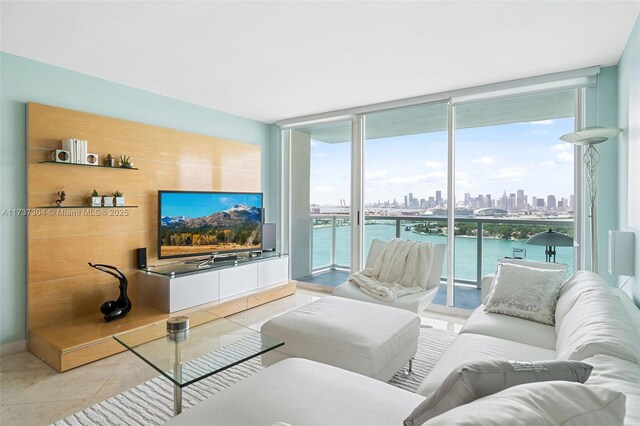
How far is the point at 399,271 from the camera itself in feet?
11.7

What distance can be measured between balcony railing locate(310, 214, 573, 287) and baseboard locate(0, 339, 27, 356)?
362cm

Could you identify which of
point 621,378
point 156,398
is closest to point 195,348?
point 156,398

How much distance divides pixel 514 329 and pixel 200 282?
2.98 meters

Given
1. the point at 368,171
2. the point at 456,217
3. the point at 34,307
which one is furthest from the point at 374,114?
the point at 34,307

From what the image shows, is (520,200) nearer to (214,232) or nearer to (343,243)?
(343,243)

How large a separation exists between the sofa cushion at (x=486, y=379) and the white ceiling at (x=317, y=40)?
7.07 ft

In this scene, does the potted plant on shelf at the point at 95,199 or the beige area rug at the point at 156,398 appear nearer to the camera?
the beige area rug at the point at 156,398

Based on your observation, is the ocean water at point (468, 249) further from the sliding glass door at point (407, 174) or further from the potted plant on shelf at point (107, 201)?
the potted plant on shelf at point (107, 201)

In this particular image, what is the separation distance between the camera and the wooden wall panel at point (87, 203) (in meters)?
3.05

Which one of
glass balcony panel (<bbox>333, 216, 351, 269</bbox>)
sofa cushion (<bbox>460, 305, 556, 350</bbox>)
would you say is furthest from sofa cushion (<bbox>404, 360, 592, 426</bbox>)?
glass balcony panel (<bbox>333, 216, 351, 269</bbox>)

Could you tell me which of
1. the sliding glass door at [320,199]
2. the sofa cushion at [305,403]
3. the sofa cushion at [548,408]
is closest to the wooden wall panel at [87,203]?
the sliding glass door at [320,199]

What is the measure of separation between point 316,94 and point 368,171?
1.27 metres

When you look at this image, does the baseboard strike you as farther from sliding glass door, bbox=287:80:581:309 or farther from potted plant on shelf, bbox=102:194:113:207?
sliding glass door, bbox=287:80:581:309

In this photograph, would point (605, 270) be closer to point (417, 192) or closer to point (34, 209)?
point (417, 192)
